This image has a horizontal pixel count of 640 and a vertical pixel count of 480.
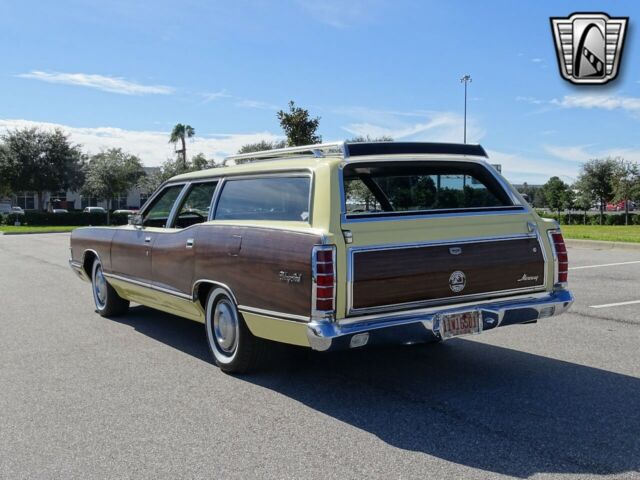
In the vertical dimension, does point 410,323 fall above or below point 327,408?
above

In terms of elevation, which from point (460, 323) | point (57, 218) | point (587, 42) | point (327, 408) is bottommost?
point (327, 408)

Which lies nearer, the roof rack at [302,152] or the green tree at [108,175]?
the roof rack at [302,152]

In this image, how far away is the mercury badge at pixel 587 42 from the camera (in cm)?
1362

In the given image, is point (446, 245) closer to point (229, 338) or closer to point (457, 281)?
point (457, 281)

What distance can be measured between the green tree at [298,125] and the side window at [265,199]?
23665 millimetres

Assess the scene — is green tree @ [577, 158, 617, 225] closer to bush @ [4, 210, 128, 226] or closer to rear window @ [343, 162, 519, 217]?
bush @ [4, 210, 128, 226]

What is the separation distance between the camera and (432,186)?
19.3 ft

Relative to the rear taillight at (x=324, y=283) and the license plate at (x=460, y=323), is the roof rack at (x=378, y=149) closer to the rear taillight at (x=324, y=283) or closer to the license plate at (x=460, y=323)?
the rear taillight at (x=324, y=283)

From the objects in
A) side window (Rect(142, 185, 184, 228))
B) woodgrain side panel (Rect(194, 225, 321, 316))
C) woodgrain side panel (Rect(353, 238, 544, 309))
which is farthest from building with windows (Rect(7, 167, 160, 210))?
woodgrain side panel (Rect(353, 238, 544, 309))

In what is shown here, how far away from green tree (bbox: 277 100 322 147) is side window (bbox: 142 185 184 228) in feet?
73.7

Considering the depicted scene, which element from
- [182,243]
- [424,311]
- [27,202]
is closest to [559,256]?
[424,311]

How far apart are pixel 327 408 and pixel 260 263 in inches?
44.5

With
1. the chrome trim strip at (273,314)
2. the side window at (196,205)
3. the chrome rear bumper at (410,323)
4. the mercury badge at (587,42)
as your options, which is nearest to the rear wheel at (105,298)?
the side window at (196,205)

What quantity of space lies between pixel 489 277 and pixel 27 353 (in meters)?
4.34
